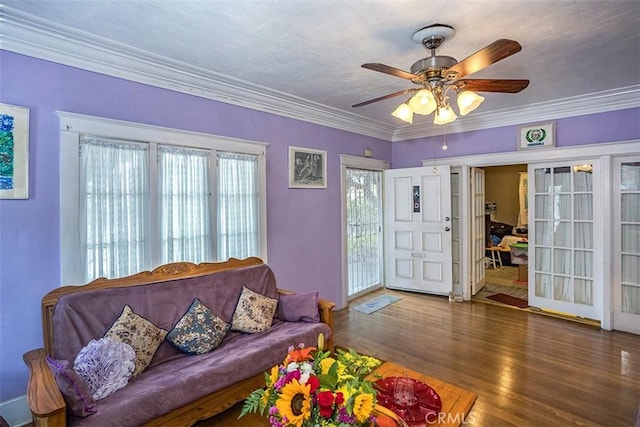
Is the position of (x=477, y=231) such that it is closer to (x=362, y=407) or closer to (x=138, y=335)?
(x=362, y=407)

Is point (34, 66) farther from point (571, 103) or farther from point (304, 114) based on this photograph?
point (571, 103)

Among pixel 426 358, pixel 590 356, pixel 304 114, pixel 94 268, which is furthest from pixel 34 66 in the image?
pixel 590 356

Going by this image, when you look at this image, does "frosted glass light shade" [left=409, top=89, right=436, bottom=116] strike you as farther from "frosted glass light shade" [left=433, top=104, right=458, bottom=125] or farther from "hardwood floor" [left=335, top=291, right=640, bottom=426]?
"hardwood floor" [left=335, top=291, right=640, bottom=426]

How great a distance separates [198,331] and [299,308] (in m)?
0.86

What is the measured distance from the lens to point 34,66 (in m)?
2.14

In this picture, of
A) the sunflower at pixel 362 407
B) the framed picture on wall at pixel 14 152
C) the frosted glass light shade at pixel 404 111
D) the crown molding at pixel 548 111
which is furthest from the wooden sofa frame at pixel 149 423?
the crown molding at pixel 548 111

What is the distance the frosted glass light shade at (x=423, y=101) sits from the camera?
205cm

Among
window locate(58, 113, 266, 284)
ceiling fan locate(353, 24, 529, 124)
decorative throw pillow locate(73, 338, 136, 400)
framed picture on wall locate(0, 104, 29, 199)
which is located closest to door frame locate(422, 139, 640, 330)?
ceiling fan locate(353, 24, 529, 124)

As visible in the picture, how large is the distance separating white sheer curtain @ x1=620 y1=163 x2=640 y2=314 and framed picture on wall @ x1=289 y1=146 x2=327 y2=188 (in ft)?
10.7

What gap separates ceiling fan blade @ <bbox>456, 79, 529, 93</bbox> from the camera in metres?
2.01

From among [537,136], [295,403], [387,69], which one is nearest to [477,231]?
[537,136]

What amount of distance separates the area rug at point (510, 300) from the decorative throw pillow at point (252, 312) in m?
3.36

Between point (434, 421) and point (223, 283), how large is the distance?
6.12ft

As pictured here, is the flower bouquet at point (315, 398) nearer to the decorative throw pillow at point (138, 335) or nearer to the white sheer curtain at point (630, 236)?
the decorative throw pillow at point (138, 335)
